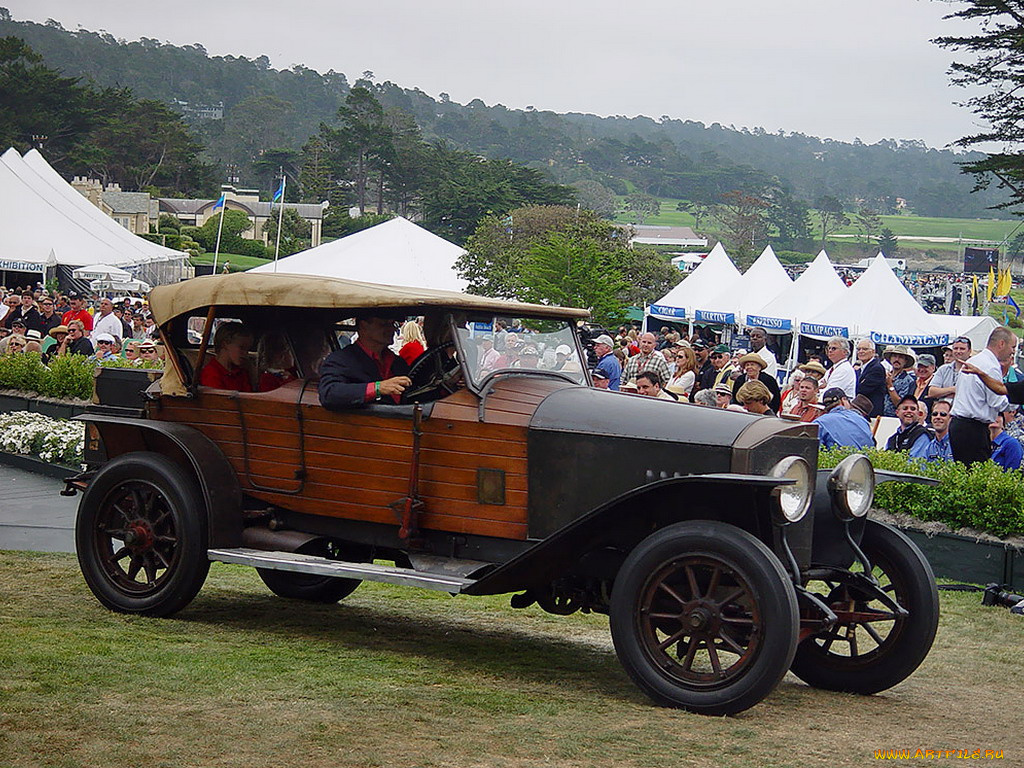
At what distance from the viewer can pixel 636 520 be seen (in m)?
5.97

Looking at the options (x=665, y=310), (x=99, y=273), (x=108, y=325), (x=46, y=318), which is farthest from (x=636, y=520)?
(x=99, y=273)

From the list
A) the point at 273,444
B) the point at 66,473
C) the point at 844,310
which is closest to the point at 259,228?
the point at 844,310

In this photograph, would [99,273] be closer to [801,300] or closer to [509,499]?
[801,300]

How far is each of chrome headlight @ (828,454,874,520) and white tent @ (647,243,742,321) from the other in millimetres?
25745

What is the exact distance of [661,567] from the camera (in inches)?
217

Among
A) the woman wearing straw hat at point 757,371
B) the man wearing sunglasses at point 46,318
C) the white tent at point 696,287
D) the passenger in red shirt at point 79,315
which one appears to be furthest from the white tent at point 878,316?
the man wearing sunglasses at point 46,318

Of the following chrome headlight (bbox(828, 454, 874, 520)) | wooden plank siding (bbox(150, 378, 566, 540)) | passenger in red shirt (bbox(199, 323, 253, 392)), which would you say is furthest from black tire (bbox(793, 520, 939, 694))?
passenger in red shirt (bbox(199, 323, 253, 392))

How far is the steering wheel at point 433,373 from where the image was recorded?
6.49 metres

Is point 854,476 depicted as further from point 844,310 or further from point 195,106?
point 195,106

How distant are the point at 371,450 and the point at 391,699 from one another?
5.48 ft

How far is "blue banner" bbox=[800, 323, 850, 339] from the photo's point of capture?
26.5 metres

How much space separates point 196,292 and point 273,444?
1021mm

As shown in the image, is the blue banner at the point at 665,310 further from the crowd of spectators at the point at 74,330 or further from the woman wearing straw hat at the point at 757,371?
the woman wearing straw hat at the point at 757,371

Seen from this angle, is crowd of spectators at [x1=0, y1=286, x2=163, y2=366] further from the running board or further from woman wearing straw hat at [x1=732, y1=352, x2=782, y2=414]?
the running board
